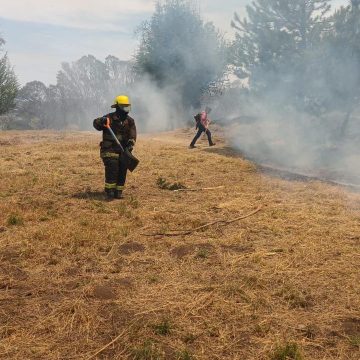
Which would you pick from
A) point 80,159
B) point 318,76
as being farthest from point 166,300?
point 318,76

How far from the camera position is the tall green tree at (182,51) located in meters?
30.1

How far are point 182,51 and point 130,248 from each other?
2670 cm

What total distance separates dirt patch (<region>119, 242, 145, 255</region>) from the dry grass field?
0.01m

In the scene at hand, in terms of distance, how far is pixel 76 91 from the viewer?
192 ft

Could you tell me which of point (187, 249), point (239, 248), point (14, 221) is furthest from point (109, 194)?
point (239, 248)

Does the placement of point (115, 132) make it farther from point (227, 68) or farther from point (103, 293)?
point (227, 68)

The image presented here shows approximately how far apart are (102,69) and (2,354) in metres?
59.2

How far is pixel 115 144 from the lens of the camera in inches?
332

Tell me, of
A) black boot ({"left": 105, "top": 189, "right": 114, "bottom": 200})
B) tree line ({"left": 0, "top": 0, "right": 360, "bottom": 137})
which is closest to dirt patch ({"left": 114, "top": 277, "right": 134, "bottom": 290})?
black boot ({"left": 105, "top": 189, "right": 114, "bottom": 200})

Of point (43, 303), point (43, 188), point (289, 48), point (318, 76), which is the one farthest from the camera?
point (289, 48)

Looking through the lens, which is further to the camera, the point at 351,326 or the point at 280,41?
the point at 280,41

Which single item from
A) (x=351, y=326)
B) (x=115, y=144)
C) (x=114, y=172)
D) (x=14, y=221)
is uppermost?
(x=115, y=144)

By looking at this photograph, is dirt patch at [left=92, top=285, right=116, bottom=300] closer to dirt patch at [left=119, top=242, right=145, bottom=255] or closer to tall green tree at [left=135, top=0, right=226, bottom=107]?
A: dirt patch at [left=119, top=242, right=145, bottom=255]

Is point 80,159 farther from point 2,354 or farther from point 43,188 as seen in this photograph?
point 2,354
